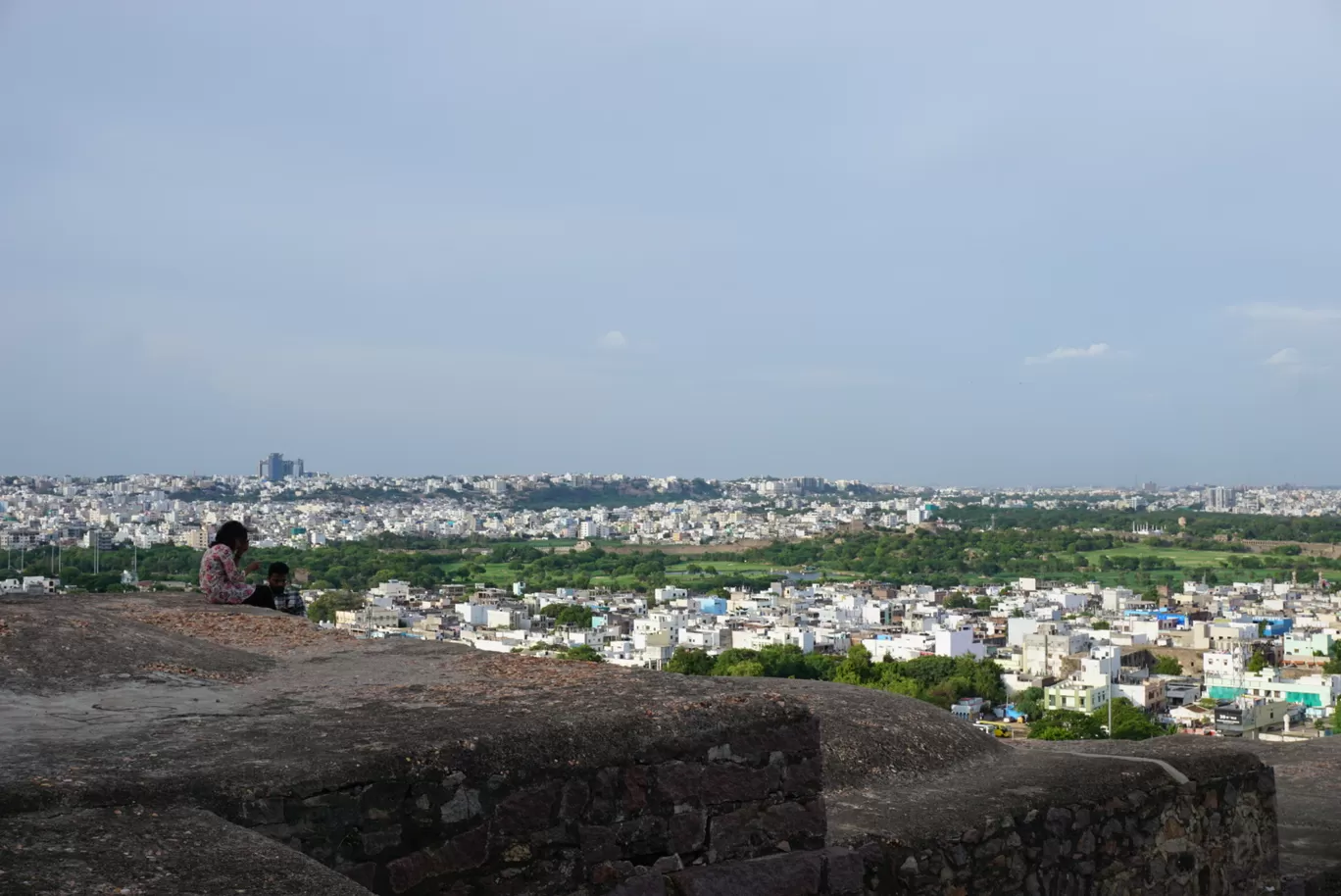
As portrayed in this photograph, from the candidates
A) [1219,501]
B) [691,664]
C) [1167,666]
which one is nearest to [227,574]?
[691,664]

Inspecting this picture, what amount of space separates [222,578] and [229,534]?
0.31 m

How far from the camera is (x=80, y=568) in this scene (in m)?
34.1

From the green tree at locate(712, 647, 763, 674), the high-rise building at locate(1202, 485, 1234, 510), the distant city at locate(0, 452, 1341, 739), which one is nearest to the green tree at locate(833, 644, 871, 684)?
the distant city at locate(0, 452, 1341, 739)

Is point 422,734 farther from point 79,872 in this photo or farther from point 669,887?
point 79,872

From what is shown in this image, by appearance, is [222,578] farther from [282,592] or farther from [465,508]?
[465,508]

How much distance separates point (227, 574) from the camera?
6945mm

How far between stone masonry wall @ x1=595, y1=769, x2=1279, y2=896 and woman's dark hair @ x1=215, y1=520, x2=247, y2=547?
442 centimetres

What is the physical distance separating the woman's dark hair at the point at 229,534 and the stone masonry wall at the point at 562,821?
15.0ft

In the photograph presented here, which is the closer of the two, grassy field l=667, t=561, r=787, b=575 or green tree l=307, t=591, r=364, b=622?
green tree l=307, t=591, r=364, b=622

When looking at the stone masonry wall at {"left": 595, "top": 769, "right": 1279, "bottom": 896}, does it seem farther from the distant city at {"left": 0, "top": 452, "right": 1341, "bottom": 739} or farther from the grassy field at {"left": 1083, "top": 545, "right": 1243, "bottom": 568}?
the grassy field at {"left": 1083, "top": 545, "right": 1243, "bottom": 568}

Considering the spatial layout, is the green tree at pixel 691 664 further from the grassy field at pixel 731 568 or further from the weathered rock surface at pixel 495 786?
the grassy field at pixel 731 568

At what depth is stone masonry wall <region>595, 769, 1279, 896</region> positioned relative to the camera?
348cm

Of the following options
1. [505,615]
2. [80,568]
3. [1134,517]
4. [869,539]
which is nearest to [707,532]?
[869,539]

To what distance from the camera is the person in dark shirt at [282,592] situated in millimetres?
7336
